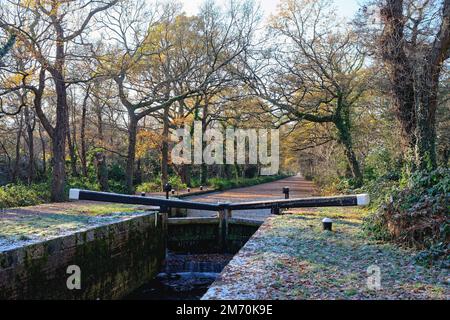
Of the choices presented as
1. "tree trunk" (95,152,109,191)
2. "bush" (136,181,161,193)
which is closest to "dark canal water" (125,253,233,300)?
"tree trunk" (95,152,109,191)

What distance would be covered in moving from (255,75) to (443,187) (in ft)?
43.4

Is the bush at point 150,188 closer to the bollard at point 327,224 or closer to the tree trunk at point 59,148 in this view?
the tree trunk at point 59,148

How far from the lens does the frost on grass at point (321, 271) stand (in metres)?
4.30

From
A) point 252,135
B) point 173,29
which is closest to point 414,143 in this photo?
point 173,29

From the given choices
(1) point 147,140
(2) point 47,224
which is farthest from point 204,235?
(1) point 147,140

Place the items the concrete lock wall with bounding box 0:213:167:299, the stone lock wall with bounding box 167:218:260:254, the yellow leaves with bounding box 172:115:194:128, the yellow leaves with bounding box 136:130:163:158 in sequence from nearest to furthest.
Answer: the concrete lock wall with bounding box 0:213:167:299 < the stone lock wall with bounding box 167:218:260:254 < the yellow leaves with bounding box 136:130:163:158 < the yellow leaves with bounding box 172:115:194:128

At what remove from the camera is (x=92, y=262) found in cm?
750

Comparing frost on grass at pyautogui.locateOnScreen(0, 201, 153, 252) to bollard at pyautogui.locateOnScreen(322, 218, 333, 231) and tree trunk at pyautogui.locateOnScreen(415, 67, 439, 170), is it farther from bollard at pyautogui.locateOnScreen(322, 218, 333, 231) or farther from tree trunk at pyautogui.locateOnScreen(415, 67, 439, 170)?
tree trunk at pyautogui.locateOnScreen(415, 67, 439, 170)

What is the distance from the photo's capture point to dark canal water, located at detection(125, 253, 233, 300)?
29.7ft

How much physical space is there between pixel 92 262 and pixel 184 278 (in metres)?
3.44

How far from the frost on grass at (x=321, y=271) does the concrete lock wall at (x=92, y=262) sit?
305 cm

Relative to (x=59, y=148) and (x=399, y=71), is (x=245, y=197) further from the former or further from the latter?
(x=399, y=71)

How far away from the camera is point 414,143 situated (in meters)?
10.7

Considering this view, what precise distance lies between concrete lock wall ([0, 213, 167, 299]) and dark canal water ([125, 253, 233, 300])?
0.95 feet
